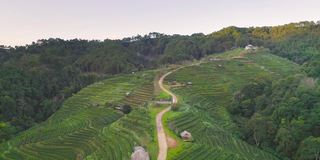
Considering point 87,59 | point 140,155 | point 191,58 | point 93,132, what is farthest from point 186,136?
point 87,59

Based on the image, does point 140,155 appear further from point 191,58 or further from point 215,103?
point 191,58

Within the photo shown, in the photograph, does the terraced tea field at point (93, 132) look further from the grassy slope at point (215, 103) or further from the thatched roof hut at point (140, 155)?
the grassy slope at point (215, 103)

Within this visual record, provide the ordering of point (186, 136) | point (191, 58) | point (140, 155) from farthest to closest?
1. point (191, 58)
2. point (186, 136)
3. point (140, 155)

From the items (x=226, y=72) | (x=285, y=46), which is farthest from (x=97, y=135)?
(x=285, y=46)

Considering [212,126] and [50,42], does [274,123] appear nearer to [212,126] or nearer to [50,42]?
[212,126]

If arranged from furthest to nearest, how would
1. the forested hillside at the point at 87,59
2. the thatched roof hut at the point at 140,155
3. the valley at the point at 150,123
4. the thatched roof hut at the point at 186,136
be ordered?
1. the forested hillside at the point at 87,59
2. the thatched roof hut at the point at 186,136
3. the valley at the point at 150,123
4. the thatched roof hut at the point at 140,155

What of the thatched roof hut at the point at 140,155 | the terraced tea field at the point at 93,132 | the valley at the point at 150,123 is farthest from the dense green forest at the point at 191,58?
the thatched roof hut at the point at 140,155
